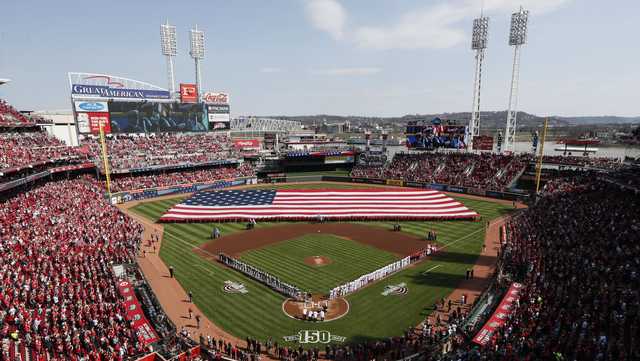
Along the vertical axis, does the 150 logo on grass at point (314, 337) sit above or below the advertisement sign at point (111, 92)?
below

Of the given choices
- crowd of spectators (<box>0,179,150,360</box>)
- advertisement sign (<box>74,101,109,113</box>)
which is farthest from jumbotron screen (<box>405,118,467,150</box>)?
advertisement sign (<box>74,101,109,113</box>)

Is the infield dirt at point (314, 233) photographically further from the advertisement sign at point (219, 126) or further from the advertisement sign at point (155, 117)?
the advertisement sign at point (219, 126)

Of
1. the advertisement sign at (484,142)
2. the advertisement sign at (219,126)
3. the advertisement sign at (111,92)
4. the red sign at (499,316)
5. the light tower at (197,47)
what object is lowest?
the red sign at (499,316)

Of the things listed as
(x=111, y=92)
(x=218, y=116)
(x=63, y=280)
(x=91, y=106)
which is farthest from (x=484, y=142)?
(x=91, y=106)

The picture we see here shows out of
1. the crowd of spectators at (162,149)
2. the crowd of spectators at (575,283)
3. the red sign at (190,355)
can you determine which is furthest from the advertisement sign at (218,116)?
the red sign at (190,355)

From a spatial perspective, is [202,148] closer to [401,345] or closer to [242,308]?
[242,308]

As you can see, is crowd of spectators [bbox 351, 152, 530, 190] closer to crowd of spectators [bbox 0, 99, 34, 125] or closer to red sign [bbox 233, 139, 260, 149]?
red sign [bbox 233, 139, 260, 149]
